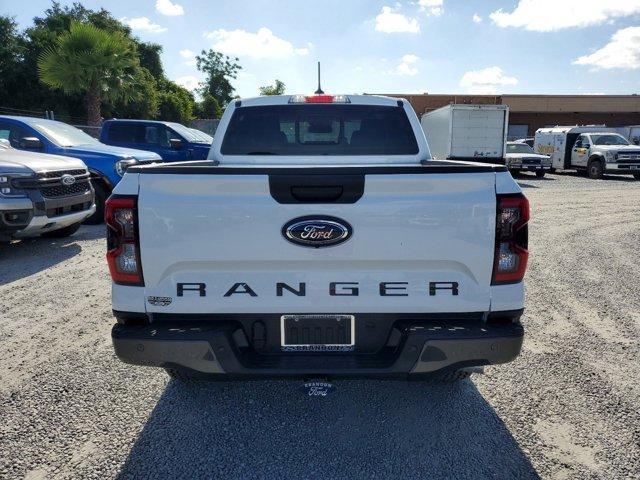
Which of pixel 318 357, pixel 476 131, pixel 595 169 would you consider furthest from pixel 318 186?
pixel 595 169

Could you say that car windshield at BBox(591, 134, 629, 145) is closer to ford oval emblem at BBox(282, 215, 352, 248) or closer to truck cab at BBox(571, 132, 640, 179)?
truck cab at BBox(571, 132, 640, 179)

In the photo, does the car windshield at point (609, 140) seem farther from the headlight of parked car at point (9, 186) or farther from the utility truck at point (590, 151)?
the headlight of parked car at point (9, 186)

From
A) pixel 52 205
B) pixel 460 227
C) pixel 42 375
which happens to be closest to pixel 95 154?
pixel 52 205

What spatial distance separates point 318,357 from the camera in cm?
243

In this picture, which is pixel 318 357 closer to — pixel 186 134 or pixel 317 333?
pixel 317 333

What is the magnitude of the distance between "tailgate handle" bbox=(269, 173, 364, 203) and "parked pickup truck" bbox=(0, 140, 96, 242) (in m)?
5.45

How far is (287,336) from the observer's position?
8.03 feet

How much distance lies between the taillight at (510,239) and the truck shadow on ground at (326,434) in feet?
3.30

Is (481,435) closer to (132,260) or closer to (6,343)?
(132,260)

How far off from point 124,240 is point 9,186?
16.6 ft

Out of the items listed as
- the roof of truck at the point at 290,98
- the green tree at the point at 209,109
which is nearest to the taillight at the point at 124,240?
the roof of truck at the point at 290,98

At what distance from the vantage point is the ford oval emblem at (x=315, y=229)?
7.57 ft

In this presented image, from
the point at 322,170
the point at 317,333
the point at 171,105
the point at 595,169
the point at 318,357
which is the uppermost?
the point at 171,105

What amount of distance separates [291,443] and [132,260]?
1338mm
